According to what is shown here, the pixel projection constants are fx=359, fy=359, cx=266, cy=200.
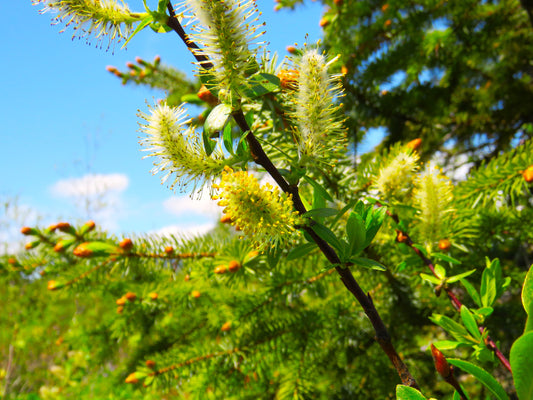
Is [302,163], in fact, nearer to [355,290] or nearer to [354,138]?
[355,290]

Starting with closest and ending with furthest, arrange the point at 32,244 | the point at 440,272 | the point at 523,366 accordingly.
→ the point at 523,366 < the point at 440,272 < the point at 32,244

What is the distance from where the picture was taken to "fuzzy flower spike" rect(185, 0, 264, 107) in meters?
0.32

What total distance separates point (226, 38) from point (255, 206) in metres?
0.16

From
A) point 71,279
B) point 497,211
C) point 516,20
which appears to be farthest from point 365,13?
point 71,279

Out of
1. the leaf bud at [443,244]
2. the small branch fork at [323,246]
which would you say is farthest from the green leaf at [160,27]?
the leaf bud at [443,244]

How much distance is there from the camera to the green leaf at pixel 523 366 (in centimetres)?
23

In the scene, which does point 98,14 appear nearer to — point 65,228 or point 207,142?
point 207,142

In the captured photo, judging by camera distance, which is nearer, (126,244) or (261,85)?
(261,85)

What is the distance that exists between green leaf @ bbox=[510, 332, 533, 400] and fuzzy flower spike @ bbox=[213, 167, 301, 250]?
0.59 ft

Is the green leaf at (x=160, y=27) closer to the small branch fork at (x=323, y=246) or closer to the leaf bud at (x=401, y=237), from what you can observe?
the small branch fork at (x=323, y=246)

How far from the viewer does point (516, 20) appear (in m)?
1.57

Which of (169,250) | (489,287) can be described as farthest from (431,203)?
(169,250)

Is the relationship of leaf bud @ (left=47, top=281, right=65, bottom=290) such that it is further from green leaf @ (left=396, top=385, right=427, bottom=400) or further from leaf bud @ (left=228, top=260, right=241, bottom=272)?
green leaf @ (left=396, top=385, right=427, bottom=400)

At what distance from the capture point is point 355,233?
1.12ft
